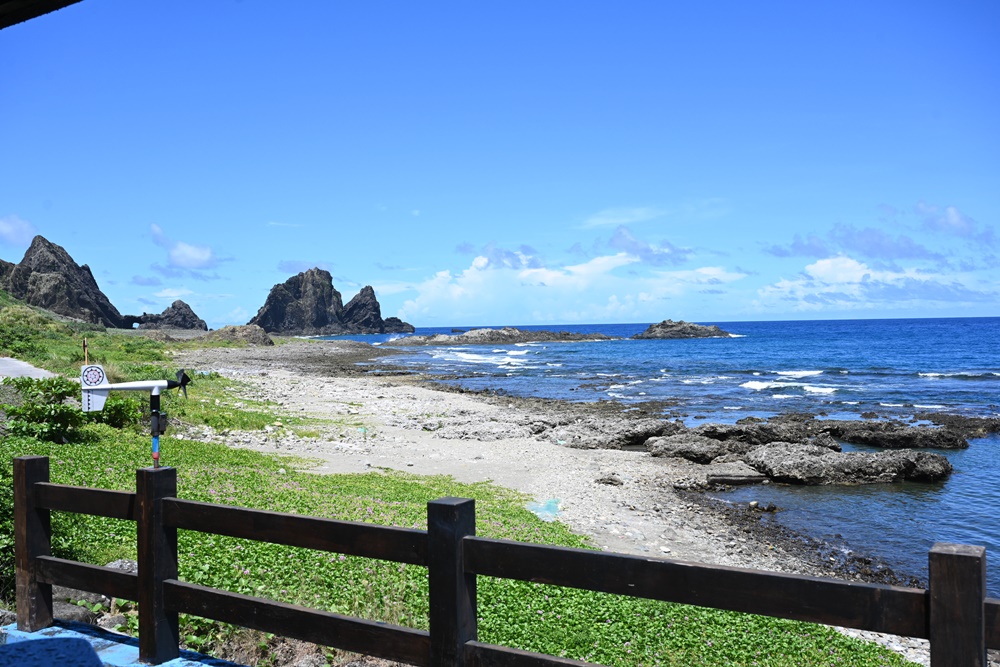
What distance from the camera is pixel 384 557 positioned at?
4656 mm

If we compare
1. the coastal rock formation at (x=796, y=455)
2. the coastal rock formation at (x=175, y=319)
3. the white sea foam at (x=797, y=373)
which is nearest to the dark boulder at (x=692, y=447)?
the coastal rock formation at (x=796, y=455)

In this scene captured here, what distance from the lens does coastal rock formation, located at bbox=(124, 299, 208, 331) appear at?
558 ft

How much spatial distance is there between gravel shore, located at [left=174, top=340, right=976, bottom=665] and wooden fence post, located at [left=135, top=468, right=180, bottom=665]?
4.57 metres

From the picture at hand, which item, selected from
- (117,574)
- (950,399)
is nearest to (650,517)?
(117,574)

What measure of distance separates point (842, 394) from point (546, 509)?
3683 centimetres

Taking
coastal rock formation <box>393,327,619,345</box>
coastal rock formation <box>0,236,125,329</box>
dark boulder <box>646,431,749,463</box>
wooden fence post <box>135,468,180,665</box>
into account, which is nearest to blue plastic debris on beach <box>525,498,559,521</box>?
dark boulder <box>646,431,749,463</box>

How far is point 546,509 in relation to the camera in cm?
1617

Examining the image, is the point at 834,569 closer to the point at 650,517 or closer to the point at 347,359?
the point at 650,517

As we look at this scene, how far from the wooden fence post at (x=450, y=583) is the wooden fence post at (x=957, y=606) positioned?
2.36m

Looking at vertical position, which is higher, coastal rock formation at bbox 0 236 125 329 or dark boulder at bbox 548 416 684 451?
coastal rock formation at bbox 0 236 125 329

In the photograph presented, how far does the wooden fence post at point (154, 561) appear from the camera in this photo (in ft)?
17.9

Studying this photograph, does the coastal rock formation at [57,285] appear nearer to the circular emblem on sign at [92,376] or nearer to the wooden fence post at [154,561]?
→ the circular emblem on sign at [92,376]

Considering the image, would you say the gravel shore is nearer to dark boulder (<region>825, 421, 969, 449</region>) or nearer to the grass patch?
the grass patch

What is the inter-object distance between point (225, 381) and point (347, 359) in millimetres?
44948
